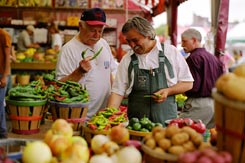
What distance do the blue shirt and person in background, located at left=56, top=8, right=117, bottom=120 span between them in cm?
193

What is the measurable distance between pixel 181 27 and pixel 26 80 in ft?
21.8

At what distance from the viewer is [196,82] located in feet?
17.1

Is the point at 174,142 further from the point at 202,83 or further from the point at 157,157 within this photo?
the point at 202,83

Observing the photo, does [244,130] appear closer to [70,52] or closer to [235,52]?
[70,52]

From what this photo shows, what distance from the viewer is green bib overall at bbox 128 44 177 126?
3.34 metres

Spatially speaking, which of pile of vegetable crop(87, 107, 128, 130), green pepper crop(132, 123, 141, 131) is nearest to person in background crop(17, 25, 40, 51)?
pile of vegetable crop(87, 107, 128, 130)

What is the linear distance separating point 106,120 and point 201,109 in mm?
2714

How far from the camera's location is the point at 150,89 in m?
3.35

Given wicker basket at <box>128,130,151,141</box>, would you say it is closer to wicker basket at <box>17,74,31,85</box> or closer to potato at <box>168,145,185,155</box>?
potato at <box>168,145,185,155</box>

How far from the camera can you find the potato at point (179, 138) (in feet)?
6.11

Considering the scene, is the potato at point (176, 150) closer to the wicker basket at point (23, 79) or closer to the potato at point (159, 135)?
the potato at point (159, 135)

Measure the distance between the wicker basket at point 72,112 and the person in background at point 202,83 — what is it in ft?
8.33

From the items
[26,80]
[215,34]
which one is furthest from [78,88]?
[26,80]

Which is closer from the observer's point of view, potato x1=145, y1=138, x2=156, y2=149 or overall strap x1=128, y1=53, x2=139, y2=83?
potato x1=145, y1=138, x2=156, y2=149
